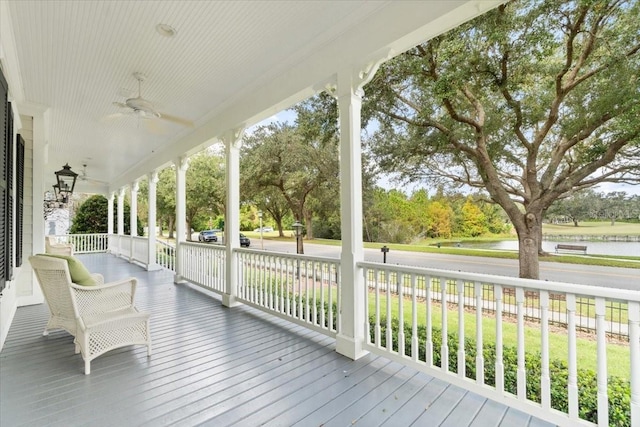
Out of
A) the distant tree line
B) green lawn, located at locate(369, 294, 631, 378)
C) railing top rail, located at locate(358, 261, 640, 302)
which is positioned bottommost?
green lawn, located at locate(369, 294, 631, 378)

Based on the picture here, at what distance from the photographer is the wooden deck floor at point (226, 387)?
1949mm

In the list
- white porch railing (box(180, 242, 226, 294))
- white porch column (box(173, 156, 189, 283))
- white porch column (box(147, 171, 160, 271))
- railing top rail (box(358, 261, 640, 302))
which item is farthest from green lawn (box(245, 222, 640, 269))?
white porch column (box(147, 171, 160, 271))

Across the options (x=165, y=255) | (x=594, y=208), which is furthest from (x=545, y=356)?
(x=165, y=255)

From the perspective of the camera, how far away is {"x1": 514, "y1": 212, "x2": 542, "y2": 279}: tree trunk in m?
3.50

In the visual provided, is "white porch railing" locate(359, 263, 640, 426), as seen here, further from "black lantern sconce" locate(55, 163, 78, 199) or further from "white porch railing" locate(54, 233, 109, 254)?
"white porch railing" locate(54, 233, 109, 254)

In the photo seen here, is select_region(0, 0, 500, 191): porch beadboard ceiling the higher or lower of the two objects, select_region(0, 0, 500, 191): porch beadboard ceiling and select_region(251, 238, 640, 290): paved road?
the higher

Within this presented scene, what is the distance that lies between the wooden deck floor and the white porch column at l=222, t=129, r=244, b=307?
1202mm

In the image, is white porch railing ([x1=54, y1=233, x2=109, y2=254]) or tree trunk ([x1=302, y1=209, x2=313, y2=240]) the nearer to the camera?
tree trunk ([x1=302, y1=209, x2=313, y2=240])

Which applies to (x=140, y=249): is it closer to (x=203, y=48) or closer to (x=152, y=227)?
(x=152, y=227)

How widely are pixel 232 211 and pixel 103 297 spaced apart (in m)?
A: 2.15

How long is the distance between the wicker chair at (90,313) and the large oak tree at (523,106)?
4313 millimetres

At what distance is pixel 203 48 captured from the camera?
3.22 meters

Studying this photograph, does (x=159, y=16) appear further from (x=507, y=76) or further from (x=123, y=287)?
(x=507, y=76)

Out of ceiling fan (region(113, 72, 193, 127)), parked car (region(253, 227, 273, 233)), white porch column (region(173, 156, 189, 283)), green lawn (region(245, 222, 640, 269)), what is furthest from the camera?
parked car (region(253, 227, 273, 233))
